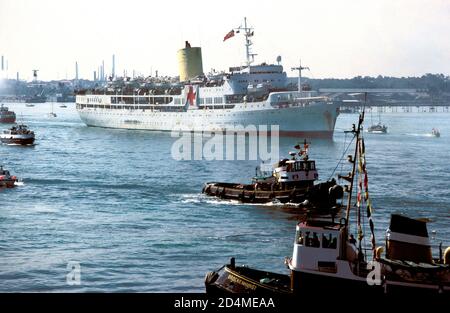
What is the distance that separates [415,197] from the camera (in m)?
51.8

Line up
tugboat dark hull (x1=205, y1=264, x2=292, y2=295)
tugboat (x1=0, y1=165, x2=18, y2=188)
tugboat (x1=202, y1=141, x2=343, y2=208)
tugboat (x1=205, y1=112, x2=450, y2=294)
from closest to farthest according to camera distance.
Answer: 1. tugboat (x1=205, y1=112, x2=450, y2=294)
2. tugboat dark hull (x1=205, y1=264, x2=292, y2=295)
3. tugboat (x1=202, y1=141, x2=343, y2=208)
4. tugboat (x1=0, y1=165, x2=18, y2=188)

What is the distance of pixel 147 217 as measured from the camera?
43.8m

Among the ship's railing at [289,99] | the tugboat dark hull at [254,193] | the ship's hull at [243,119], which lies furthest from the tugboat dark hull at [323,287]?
the ship's railing at [289,99]

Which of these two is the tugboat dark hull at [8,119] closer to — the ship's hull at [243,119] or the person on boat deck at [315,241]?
the ship's hull at [243,119]

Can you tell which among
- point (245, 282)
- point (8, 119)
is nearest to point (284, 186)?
point (245, 282)

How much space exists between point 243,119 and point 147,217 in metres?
67.5

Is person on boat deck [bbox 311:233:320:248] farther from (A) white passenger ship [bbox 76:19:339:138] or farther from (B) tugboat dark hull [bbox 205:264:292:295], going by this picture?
(A) white passenger ship [bbox 76:19:339:138]

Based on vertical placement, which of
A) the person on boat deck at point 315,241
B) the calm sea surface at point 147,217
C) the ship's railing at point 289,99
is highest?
the ship's railing at point 289,99

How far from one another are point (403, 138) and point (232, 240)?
82277 mm

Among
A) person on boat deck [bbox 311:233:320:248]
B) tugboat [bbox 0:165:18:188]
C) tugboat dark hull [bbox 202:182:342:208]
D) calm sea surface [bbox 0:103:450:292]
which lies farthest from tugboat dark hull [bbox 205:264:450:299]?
tugboat [bbox 0:165:18:188]

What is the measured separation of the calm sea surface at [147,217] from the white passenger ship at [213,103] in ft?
68.5

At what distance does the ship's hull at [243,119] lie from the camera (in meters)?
105

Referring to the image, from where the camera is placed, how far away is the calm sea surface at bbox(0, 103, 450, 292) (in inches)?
1225

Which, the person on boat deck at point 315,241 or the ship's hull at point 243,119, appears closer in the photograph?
the person on boat deck at point 315,241
